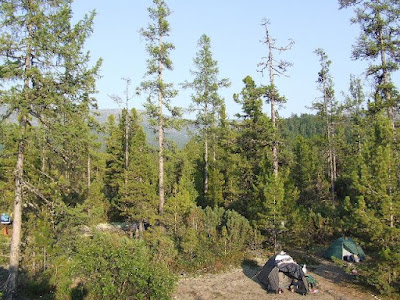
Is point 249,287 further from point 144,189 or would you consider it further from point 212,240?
point 144,189

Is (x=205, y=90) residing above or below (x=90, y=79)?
above

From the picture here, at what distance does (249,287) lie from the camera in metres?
15.2

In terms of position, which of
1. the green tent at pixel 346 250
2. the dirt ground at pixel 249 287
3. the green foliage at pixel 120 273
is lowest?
the dirt ground at pixel 249 287

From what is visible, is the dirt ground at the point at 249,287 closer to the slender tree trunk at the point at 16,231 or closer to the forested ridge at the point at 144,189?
the forested ridge at the point at 144,189

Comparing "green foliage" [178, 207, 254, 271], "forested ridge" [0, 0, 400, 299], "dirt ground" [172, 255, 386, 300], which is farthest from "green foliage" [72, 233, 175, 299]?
"green foliage" [178, 207, 254, 271]

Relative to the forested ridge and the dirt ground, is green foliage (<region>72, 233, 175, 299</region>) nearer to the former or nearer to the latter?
the forested ridge

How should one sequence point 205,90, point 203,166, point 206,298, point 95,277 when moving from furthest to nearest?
point 203,166 < point 205,90 < point 206,298 < point 95,277

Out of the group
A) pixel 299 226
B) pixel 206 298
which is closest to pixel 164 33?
pixel 299 226

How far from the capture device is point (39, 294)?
46.8 feet

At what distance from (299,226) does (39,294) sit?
42.1 ft

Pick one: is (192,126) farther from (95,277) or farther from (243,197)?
(95,277)

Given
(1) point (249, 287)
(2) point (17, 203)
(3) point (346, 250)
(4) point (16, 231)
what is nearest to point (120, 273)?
(4) point (16, 231)

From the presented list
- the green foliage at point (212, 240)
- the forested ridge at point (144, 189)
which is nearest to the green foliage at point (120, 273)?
the forested ridge at point (144, 189)

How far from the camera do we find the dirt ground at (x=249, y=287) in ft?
46.0
